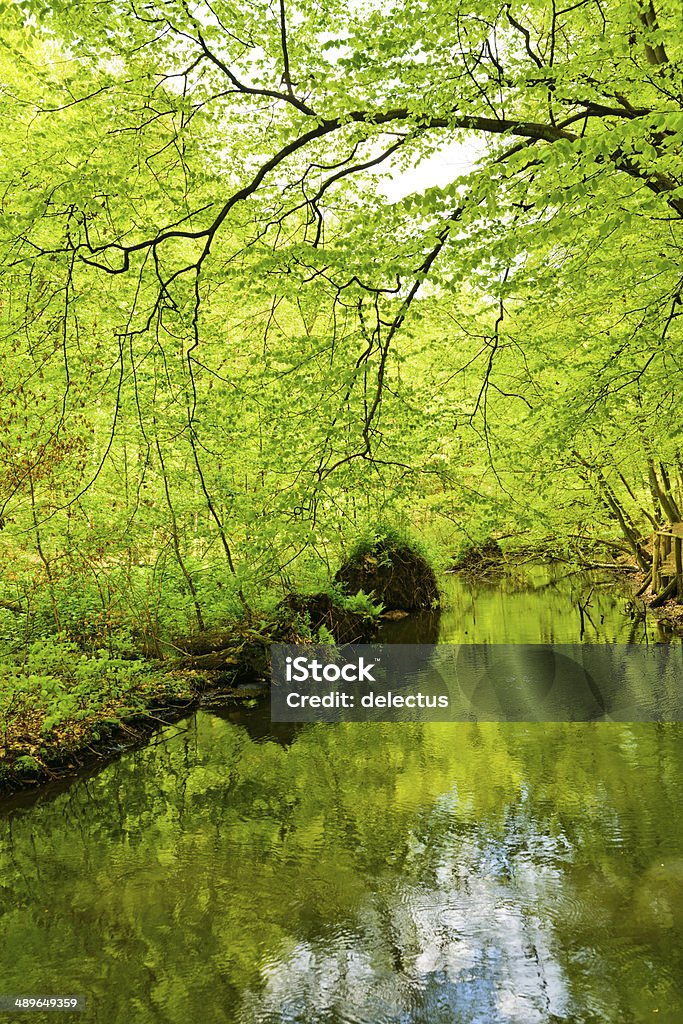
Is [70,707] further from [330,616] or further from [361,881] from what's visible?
[330,616]

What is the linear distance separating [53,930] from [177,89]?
8.50 meters

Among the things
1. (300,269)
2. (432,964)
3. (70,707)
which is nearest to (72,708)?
(70,707)

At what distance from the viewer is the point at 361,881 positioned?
6.17 m

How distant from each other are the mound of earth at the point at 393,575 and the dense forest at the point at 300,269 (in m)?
5.30

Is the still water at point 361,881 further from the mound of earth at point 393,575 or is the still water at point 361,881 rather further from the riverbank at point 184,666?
the mound of earth at point 393,575

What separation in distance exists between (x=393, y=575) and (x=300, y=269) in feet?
35.3

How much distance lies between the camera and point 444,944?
5.29 meters

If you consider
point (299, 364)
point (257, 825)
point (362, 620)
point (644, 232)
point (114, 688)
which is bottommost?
point (257, 825)

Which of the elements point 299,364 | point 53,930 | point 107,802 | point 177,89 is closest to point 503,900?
point 53,930

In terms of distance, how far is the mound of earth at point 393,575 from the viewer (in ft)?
61.6

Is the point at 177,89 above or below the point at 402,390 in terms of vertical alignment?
above

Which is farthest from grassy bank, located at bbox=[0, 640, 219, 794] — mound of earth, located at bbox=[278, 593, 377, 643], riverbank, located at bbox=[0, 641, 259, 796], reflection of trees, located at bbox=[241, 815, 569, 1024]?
reflection of trees, located at bbox=[241, 815, 569, 1024]

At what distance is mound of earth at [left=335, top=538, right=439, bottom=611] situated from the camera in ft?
61.6

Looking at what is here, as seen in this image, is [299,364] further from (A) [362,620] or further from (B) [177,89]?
(A) [362,620]
